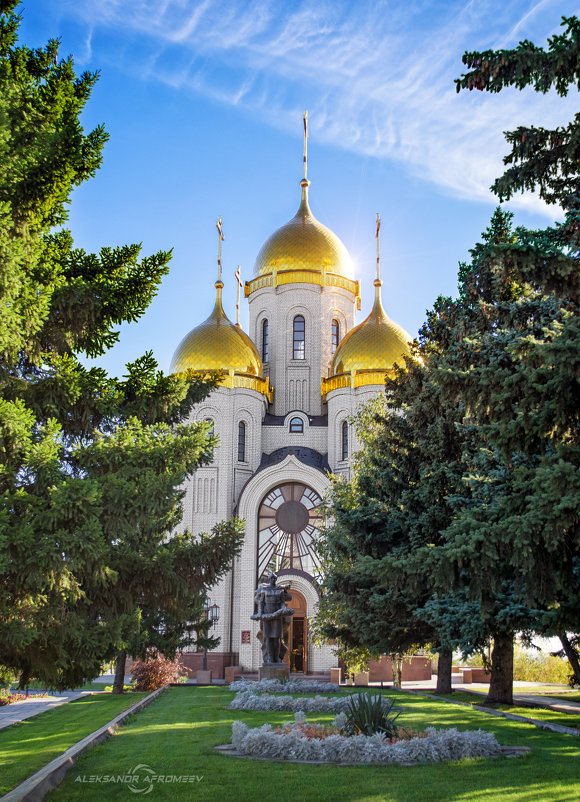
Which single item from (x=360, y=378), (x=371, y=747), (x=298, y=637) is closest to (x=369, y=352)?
(x=360, y=378)

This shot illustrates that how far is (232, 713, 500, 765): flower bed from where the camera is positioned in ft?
29.5

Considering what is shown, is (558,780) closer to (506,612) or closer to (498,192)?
(506,612)

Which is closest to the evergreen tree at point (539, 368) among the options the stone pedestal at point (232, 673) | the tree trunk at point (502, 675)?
the tree trunk at point (502, 675)

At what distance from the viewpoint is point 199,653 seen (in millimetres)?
31875

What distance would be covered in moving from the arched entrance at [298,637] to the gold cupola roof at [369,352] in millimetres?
9764

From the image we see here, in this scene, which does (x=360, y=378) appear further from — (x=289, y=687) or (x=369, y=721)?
(x=369, y=721)

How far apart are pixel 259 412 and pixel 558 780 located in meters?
28.2

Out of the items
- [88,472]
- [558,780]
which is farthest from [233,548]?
[558,780]

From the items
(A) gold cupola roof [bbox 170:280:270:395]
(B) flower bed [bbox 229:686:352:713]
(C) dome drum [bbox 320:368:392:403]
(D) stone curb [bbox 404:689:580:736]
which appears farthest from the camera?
(A) gold cupola roof [bbox 170:280:270:395]

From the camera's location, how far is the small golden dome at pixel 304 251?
39.1 meters

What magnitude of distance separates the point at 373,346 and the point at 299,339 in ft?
16.5

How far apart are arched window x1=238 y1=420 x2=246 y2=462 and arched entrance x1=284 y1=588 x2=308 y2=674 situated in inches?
252

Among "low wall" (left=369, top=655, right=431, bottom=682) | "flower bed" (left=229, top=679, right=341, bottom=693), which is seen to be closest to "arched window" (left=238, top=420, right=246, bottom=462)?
"low wall" (left=369, top=655, right=431, bottom=682)

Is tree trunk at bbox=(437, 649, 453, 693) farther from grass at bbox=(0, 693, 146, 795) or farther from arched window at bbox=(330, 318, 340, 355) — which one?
arched window at bbox=(330, 318, 340, 355)
